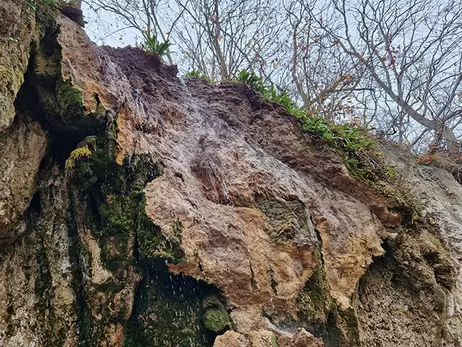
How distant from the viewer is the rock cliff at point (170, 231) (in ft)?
9.14

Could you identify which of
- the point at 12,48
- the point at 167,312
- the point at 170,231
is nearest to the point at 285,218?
the point at 170,231

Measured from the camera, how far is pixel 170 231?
2932mm

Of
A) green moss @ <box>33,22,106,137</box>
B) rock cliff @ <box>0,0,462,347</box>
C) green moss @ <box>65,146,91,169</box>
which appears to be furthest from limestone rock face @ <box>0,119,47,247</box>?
green moss @ <box>65,146,91,169</box>

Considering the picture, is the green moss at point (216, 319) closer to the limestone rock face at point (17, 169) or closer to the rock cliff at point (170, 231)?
the rock cliff at point (170, 231)

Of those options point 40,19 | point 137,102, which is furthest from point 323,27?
point 40,19

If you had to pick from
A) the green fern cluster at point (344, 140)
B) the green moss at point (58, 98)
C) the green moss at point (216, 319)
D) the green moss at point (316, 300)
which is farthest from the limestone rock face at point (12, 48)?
the green fern cluster at point (344, 140)

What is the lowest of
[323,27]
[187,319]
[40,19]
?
[187,319]

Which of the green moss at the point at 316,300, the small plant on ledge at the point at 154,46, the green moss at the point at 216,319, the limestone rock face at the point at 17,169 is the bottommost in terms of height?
the green moss at the point at 216,319

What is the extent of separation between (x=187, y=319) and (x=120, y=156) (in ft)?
5.23

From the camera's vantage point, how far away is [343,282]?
3.70 m

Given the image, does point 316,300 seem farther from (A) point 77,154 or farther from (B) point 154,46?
(B) point 154,46

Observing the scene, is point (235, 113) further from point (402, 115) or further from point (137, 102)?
point (402, 115)

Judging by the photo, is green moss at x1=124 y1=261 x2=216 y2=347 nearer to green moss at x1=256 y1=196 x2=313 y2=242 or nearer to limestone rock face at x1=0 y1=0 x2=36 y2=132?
green moss at x1=256 y1=196 x2=313 y2=242

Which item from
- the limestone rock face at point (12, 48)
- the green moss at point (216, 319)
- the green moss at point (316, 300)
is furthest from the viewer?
the green moss at point (316, 300)
